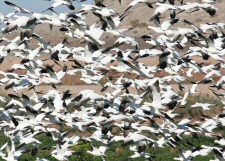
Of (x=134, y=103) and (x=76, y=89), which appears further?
(x=76, y=89)

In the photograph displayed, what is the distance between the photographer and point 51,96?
543 inches

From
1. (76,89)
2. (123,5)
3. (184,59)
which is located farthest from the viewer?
(123,5)

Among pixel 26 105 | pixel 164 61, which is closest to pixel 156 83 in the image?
pixel 164 61

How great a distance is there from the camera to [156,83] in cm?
1303

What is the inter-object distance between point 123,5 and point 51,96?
261 feet

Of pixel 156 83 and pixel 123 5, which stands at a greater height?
pixel 156 83

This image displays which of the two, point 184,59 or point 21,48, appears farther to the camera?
point 21,48

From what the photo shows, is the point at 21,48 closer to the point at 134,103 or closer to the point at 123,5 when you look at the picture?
the point at 134,103

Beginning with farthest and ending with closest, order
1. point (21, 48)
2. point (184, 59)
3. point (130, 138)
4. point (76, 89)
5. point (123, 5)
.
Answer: point (123, 5)
point (76, 89)
point (21, 48)
point (184, 59)
point (130, 138)

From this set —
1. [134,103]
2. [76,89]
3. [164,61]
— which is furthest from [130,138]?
[76,89]

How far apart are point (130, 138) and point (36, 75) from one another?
263 cm

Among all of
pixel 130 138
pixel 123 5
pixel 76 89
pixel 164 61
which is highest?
pixel 164 61

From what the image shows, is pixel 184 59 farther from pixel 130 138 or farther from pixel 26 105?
pixel 26 105

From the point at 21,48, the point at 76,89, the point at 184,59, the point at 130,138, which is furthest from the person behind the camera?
the point at 76,89
